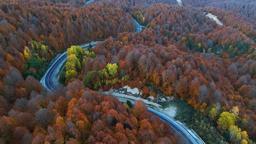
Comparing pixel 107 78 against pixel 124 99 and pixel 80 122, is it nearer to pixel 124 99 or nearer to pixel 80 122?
pixel 124 99

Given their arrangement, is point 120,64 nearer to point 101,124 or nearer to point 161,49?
point 161,49

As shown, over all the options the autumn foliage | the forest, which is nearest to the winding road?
the forest

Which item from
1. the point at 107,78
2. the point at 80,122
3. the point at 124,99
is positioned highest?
the point at 80,122

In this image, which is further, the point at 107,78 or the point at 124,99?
the point at 107,78

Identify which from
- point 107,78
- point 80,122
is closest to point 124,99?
point 107,78

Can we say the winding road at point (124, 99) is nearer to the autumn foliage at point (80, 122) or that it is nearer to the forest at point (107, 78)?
the forest at point (107, 78)

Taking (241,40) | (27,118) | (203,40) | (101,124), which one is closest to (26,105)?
(27,118)

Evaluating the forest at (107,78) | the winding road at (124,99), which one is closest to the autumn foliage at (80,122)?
the forest at (107,78)

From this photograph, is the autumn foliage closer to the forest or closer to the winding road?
the forest
